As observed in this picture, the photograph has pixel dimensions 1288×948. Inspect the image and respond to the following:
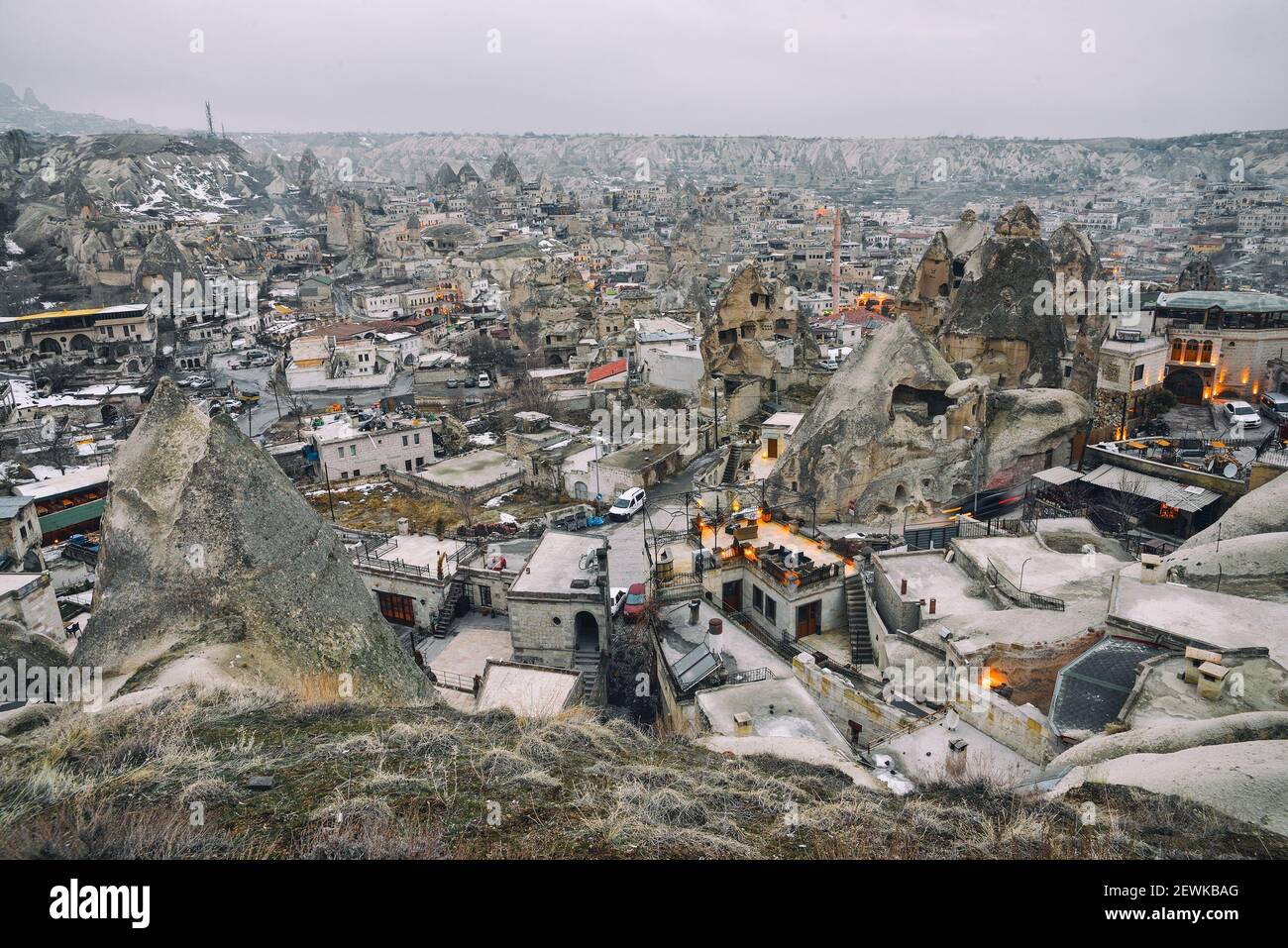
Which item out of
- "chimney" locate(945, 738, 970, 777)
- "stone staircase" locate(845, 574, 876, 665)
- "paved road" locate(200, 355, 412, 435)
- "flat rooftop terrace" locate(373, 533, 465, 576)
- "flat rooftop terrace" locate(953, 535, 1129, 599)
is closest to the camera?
"chimney" locate(945, 738, 970, 777)

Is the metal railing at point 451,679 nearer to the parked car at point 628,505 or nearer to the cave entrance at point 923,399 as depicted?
the parked car at point 628,505

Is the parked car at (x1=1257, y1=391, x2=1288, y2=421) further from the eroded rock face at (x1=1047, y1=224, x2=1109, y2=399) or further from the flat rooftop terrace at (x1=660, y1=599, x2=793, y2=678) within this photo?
the flat rooftop terrace at (x1=660, y1=599, x2=793, y2=678)

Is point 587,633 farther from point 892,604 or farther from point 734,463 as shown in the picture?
point 734,463

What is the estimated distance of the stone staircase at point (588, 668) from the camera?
56.5 feet

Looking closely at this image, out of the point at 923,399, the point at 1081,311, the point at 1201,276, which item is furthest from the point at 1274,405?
the point at 1201,276

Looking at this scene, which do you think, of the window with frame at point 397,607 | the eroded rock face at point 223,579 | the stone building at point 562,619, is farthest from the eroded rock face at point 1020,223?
the eroded rock face at point 223,579

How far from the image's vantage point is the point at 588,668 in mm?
18734

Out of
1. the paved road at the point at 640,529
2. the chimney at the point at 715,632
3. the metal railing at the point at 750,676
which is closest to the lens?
the metal railing at the point at 750,676

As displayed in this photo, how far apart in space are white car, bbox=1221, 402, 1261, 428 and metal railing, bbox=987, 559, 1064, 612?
16.6m

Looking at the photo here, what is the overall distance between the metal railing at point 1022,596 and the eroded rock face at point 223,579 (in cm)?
1157

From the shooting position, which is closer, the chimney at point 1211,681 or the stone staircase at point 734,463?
the chimney at point 1211,681

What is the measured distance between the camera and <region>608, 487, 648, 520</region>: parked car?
28.8 metres

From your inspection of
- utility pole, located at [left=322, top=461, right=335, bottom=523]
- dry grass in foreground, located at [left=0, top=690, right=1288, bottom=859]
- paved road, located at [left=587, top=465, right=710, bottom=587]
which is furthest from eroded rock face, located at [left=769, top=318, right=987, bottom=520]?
utility pole, located at [left=322, top=461, right=335, bottom=523]

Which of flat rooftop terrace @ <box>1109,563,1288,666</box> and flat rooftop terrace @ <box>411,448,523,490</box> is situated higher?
flat rooftop terrace @ <box>1109,563,1288,666</box>
